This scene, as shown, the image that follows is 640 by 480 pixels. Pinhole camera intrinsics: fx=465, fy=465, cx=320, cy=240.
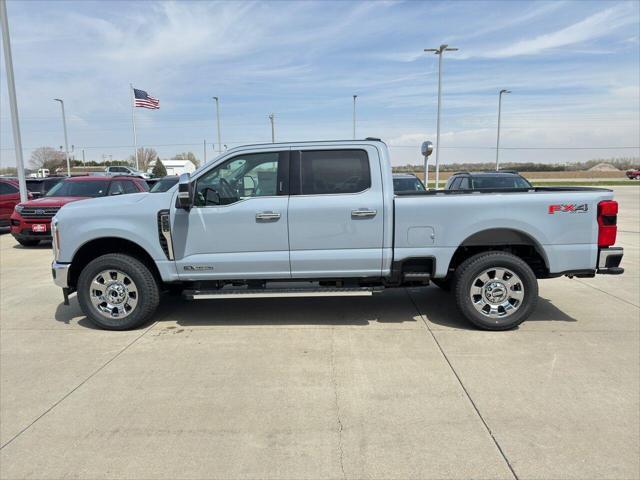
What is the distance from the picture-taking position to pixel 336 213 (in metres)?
4.94

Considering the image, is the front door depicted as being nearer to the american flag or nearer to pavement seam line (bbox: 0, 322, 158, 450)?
pavement seam line (bbox: 0, 322, 158, 450)

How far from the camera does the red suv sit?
11.1 m

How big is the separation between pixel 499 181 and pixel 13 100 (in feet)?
45.3

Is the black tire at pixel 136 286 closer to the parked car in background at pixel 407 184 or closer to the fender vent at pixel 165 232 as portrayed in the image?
the fender vent at pixel 165 232

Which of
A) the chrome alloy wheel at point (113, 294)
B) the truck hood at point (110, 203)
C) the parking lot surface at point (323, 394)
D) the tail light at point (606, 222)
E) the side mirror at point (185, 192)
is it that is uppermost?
the side mirror at point (185, 192)

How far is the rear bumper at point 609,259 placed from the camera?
4930 millimetres

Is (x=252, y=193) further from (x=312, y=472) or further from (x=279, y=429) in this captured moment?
(x=312, y=472)

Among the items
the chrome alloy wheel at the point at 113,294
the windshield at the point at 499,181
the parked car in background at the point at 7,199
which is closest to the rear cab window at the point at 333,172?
the chrome alloy wheel at the point at 113,294

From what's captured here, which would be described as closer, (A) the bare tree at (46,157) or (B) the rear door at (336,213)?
(B) the rear door at (336,213)

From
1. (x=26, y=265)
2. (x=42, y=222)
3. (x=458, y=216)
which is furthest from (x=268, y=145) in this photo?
(x=42, y=222)

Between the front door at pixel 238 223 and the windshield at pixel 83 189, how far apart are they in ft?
27.7

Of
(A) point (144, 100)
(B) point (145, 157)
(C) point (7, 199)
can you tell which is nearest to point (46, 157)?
(B) point (145, 157)

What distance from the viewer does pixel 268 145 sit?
203 inches

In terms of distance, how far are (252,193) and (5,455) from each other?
10.2 ft
